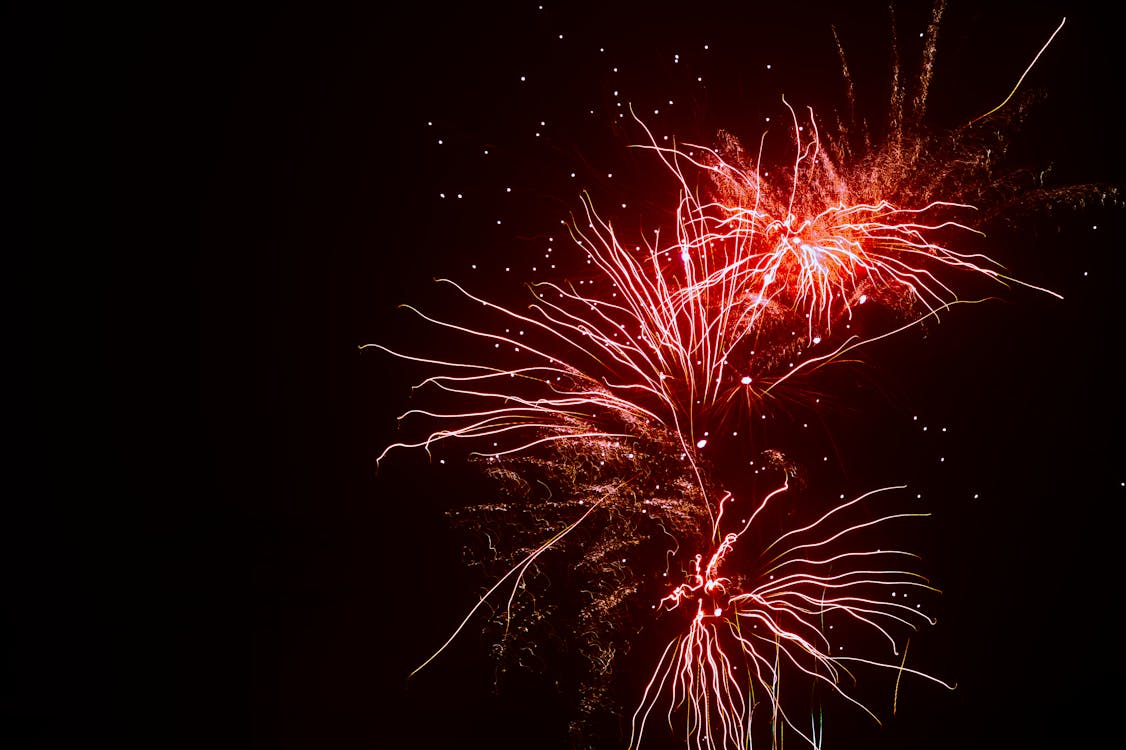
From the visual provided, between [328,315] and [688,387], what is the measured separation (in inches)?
34.9

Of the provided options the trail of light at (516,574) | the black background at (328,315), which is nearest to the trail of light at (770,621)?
the black background at (328,315)

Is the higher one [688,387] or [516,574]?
[688,387]

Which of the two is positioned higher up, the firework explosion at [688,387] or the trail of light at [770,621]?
the firework explosion at [688,387]

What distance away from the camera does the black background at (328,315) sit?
1.46 m

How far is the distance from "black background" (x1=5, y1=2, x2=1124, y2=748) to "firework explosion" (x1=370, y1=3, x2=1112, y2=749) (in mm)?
95

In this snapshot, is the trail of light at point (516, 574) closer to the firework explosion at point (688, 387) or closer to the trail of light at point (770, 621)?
the firework explosion at point (688, 387)

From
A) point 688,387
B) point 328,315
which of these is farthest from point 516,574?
point 328,315

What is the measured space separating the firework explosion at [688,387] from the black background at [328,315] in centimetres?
9

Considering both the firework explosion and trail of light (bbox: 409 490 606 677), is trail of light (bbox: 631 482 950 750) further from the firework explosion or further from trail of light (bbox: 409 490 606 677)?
trail of light (bbox: 409 490 606 677)

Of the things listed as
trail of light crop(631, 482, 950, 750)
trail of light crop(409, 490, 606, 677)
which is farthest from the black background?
trail of light crop(631, 482, 950, 750)

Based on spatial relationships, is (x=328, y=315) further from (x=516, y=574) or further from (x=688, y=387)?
(x=688, y=387)

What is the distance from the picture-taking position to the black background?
4.77ft

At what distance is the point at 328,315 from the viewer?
1516mm

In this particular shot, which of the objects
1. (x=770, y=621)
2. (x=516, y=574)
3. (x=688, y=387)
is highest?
(x=688, y=387)
